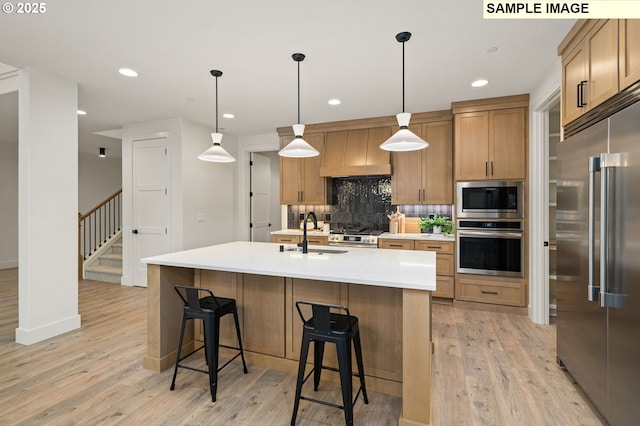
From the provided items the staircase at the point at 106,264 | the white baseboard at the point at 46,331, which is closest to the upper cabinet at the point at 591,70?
the white baseboard at the point at 46,331

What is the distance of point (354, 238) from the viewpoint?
15.3 ft

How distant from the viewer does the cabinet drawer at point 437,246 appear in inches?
164

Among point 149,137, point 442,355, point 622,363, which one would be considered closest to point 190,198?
point 149,137

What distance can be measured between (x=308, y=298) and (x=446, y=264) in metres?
2.44

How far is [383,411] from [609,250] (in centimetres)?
160

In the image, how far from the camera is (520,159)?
383 cm

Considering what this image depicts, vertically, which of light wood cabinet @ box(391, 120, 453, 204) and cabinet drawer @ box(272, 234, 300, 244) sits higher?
light wood cabinet @ box(391, 120, 453, 204)

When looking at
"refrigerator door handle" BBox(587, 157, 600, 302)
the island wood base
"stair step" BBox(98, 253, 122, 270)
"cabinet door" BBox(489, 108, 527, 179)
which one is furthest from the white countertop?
"stair step" BBox(98, 253, 122, 270)

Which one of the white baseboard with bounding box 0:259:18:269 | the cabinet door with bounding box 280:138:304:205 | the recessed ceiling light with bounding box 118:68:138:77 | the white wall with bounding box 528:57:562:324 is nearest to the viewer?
the recessed ceiling light with bounding box 118:68:138:77

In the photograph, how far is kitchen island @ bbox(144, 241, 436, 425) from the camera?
1.80 metres

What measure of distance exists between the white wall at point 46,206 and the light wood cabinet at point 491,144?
4429 mm

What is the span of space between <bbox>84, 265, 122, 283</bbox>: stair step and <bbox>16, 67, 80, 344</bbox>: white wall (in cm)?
226

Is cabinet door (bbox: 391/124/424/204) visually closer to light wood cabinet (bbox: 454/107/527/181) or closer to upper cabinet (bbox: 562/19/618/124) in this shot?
light wood cabinet (bbox: 454/107/527/181)

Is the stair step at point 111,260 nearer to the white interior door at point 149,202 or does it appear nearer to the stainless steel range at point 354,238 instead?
the white interior door at point 149,202
